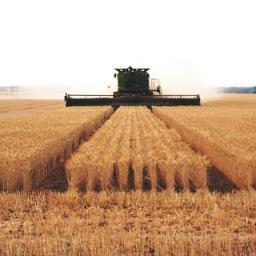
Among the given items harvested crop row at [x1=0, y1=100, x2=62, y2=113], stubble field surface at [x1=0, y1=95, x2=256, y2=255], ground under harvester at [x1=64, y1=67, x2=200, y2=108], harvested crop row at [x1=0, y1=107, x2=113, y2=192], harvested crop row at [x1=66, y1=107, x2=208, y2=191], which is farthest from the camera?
harvested crop row at [x1=0, y1=100, x2=62, y2=113]

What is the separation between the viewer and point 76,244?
6.83 metres

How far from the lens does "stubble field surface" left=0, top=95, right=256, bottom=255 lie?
6.99 m

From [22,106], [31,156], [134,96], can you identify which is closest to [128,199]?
[31,156]

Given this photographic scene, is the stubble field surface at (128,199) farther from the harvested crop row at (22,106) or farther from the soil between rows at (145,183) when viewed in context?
the harvested crop row at (22,106)

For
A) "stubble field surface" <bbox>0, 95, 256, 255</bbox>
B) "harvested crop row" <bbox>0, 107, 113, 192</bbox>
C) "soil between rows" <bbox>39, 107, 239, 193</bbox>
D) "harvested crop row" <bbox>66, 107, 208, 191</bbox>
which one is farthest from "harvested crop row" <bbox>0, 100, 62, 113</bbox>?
"soil between rows" <bbox>39, 107, 239, 193</bbox>

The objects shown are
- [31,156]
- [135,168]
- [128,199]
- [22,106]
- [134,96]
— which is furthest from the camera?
[22,106]

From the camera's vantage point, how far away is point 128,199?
31.4 feet

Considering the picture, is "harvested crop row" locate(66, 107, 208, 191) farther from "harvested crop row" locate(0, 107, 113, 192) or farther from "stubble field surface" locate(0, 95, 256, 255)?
"harvested crop row" locate(0, 107, 113, 192)

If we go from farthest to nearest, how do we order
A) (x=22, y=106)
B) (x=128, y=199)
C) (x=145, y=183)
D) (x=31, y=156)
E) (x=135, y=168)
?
(x=22, y=106) < (x=135, y=168) < (x=31, y=156) < (x=145, y=183) < (x=128, y=199)

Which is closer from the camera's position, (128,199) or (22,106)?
(128,199)

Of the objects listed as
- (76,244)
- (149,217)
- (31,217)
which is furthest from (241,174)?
(76,244)

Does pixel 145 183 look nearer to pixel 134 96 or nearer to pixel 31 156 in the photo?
pixel 31 156

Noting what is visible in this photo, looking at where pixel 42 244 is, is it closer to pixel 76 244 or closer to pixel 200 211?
pixel 76 244

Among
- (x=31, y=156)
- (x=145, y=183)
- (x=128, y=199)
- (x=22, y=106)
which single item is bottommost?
(x=22, y=106)
